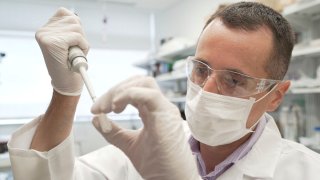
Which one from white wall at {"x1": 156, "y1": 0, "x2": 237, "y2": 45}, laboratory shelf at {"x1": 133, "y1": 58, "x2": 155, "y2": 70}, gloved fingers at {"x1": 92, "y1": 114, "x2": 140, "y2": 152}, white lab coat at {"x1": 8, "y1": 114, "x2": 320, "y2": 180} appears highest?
gloved fingers at {"x1": 92, "y1": 114, "x2": 140, "y2": 152}

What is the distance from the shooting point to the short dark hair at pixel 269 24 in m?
1.02

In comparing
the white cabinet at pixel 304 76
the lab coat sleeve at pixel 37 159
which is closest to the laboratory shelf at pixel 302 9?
the white cabinet at pixel 304 76

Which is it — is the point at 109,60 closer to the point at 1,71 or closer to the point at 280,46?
the point at 1,71

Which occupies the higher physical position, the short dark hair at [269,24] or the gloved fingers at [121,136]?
the short dark hair at [269,24]

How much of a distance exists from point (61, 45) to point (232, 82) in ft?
1.85

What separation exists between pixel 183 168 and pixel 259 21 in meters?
0.66

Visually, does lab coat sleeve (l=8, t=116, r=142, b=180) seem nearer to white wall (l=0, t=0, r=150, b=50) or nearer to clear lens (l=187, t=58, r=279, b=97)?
clear lens (l=187, t=58, r=279, b=97)

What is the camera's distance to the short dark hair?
40.3 inches

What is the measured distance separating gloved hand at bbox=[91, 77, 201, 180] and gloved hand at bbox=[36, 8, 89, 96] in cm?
27

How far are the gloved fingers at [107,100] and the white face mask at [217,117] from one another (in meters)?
0.45

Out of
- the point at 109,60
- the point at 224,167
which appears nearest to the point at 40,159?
the point at 224,167

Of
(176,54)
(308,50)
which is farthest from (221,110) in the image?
(176,54)

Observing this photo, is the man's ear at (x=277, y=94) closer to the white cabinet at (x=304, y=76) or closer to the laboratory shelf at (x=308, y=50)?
Result: the laboratory shelf at (x=308, y=50)

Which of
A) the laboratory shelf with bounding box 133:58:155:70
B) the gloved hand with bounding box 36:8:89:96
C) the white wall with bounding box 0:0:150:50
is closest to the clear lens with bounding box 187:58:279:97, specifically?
the gloved hand with bounding box 36:8:89:96
